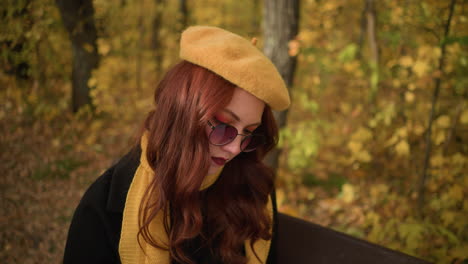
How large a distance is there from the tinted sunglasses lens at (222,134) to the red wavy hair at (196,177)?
38 mm

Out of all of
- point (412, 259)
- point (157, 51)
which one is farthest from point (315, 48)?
point (157, 51)

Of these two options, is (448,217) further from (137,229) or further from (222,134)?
(137,229)

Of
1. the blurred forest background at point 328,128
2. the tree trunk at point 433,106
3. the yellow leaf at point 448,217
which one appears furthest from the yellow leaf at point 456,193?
the tree trunk at point 433,106

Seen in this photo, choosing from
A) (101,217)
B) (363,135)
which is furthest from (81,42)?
(363,135)

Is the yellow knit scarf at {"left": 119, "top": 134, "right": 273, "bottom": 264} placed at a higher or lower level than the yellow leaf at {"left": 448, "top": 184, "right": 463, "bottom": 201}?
higher

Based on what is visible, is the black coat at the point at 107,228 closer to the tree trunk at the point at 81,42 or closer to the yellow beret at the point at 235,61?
the yellow beret at the point at 235,61

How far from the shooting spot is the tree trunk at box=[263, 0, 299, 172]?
2941 millimetres

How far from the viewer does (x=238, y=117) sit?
122cm

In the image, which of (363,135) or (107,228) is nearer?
(107,228)

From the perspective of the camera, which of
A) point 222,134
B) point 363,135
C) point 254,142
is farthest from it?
point 363,135

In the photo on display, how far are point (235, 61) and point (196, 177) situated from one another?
1.65 ft

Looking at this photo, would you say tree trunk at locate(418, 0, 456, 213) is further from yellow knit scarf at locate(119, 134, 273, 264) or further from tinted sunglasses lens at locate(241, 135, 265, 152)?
yellow knit scarf at locate(119, 134, 273, 264)

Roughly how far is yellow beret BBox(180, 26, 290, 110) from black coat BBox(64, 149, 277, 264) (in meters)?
0.62

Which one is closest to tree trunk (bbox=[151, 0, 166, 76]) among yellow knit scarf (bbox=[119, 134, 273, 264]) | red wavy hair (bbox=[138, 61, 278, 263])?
red wavy hair (bbox=[138, 61, 278, 263])
